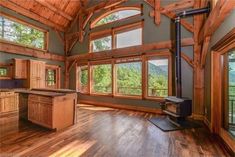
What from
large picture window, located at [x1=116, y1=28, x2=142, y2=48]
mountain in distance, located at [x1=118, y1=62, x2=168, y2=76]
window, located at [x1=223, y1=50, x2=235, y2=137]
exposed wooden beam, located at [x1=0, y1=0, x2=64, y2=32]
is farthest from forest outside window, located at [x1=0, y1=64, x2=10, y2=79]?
window, located at [x1=223, y1=50, x2=235, y2=137]

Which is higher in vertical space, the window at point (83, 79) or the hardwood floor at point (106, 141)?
the window at point (83, 79)

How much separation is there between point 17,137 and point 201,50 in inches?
212

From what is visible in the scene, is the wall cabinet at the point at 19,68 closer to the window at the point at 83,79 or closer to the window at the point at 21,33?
the window at the point at 21,33

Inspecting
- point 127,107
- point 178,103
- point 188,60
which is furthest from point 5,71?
point 188,60

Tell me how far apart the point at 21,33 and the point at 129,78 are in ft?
16.9

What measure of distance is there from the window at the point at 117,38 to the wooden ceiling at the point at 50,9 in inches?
69.4

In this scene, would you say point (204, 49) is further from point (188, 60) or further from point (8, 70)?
point (8, 70)

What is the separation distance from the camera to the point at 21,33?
657cm

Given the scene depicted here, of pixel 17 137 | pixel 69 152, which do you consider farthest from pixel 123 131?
pixel 17 137

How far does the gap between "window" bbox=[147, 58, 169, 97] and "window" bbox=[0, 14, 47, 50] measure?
545cm

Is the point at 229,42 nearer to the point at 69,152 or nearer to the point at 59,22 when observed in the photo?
the point at 69,152

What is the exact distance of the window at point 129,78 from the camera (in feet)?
20.0

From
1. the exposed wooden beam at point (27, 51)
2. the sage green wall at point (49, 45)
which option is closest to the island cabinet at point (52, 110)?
the sage green wall at point (49, 45)

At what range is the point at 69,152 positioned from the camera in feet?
8.43
